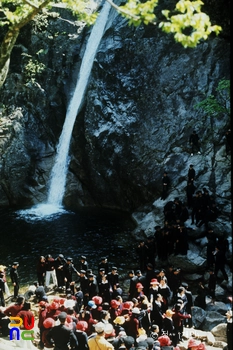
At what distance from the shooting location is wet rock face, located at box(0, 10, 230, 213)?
18266mm

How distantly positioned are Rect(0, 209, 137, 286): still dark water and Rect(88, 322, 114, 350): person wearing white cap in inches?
273

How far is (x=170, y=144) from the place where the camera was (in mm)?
19078

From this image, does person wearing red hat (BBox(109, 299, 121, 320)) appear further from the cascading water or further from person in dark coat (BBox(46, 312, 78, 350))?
the cascading water

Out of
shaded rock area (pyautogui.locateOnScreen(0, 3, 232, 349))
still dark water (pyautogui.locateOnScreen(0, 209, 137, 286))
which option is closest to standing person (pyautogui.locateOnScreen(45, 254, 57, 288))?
still dark water (pyautogui.locateOnScreen(0, 209, 137, 286))

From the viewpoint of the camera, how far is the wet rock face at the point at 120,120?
719 inches

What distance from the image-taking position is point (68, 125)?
24.3 meters

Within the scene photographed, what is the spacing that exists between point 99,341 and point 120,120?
15.0 m

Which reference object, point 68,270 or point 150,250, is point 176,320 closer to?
point 150,250

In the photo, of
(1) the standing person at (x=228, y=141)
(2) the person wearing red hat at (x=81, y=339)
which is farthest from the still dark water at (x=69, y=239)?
(2) the person wearing red hat at (x=81, y=339)

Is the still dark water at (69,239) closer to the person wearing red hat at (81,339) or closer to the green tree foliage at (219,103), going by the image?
the person wearing red hat at (81,339)

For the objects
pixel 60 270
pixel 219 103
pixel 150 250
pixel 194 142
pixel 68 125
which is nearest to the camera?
pixel 60 270

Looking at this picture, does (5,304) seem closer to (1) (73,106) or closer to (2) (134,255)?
(2) (134,255)

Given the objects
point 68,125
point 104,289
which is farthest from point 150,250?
point 68,125

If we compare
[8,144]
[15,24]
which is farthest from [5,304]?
[8,144]
